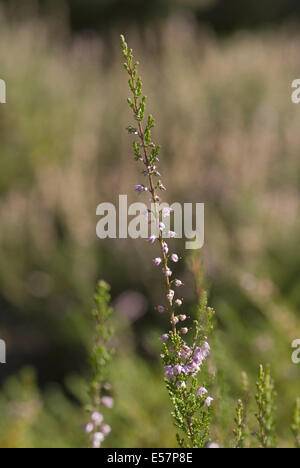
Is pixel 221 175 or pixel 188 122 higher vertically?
pixel 188 122

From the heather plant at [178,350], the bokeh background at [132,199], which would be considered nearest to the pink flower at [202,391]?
the heather plant at [178,350]

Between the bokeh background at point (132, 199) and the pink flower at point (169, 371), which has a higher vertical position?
the bokeh background at point (132, 199)

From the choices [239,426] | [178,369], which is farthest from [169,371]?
[239,426]

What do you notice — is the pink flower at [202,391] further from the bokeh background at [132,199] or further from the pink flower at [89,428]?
the bokeh background at [132,199]

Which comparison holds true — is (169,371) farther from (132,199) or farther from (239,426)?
(132,199)

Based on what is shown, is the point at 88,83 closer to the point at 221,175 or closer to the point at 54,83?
the point at 54,83

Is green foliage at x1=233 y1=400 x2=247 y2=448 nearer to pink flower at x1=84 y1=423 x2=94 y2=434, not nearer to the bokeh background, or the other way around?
pink flower at x1=84 y1=423 x2=94 y2=434

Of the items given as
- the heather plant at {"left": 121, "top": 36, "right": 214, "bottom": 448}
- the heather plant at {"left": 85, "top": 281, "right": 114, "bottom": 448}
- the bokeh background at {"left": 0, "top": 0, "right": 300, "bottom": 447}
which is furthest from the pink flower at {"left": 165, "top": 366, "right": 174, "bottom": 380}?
the bokeh background at {"left": 0, "top": 0, "right": 300, "bottom": 447}

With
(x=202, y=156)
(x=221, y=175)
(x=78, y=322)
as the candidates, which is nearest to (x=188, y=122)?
(x=202, y=156)
